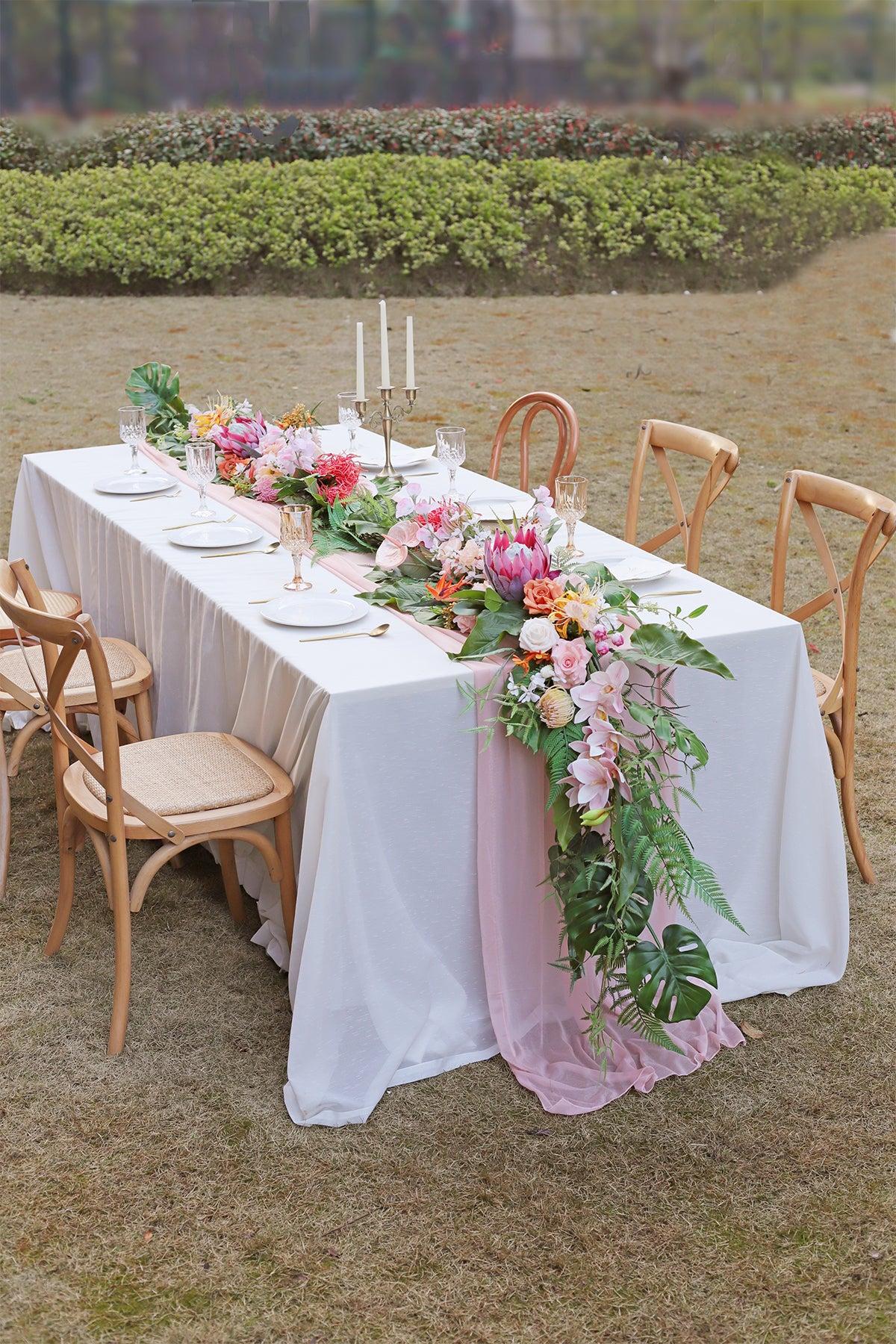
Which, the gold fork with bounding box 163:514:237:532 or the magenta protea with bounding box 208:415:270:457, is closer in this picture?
the gold fork with bounding box 163:514:237:532

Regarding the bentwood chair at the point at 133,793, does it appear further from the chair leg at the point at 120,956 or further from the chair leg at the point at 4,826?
the chair leg at the point at 4,826

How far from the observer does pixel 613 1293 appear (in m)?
2.34

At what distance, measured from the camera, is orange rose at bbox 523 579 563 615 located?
2.73 m

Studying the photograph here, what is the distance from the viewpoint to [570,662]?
104 inches

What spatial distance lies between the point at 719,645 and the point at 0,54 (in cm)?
1395

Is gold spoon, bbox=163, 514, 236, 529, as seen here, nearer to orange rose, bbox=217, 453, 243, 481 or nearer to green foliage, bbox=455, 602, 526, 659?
orange rose, bbox=217, 453, 243, 481

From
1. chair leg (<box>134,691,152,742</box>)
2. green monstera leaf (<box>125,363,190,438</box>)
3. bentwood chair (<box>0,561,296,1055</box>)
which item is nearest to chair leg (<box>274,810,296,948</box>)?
bentwood chair (<box>0,561,296,1055</box>)

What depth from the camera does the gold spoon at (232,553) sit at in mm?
3551

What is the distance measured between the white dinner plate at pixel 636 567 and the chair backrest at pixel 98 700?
1173 millimetres

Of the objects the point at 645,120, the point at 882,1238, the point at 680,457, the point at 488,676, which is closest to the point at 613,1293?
the point at 882,1238

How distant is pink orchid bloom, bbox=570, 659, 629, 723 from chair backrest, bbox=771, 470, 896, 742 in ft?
2.66

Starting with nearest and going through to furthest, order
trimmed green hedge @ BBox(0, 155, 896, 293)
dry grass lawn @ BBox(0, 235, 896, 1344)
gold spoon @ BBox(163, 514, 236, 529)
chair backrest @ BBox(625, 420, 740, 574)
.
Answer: dry grass lawn @ BBox(0, 235, 896, 1344)
gold spoon @ BBox(163, 514, 236, 529)
chair backrest @ BBox(625, 420, 740, 574)
trimmed green hedge @ BBox(0, 155, 896, 293)

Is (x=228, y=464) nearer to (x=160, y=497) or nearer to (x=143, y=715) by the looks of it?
(x=160, y=497)

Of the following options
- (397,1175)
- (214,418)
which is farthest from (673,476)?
(397,1175)
